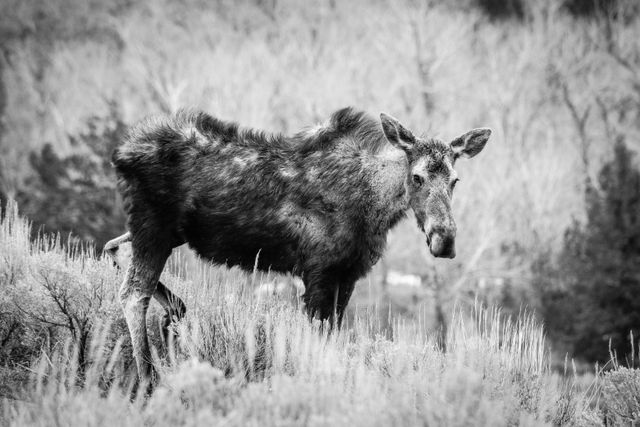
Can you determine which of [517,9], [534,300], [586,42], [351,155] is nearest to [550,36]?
[586,42]

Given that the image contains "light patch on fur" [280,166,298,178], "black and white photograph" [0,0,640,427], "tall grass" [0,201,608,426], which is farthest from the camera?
"light patch on fur" [280,166,298,178]

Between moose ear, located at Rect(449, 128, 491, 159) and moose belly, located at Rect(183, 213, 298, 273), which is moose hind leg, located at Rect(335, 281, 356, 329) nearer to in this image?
moose belly, located at Rect(183, 213, 298, 273)

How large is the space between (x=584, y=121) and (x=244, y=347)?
3822cm

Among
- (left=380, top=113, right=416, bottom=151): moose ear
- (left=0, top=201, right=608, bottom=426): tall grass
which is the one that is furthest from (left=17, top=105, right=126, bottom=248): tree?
(left=380, top=113, right=416, bottom=151): moose ear

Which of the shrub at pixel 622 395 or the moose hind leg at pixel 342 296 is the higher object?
the moose hind leg at pixel 342 296

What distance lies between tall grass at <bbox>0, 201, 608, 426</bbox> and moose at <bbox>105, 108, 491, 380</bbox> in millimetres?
426

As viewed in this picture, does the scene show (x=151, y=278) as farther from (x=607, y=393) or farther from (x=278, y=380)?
(x=607, y=393)

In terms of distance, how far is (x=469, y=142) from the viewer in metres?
6.46

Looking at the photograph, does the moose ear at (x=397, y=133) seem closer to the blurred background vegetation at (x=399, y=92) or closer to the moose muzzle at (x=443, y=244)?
the moose muzzle at (x=443, y=244)

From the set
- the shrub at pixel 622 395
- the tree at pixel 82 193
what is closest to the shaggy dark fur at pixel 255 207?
the shrub at pixel 622 395

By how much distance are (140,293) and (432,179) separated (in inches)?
112

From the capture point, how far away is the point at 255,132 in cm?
643

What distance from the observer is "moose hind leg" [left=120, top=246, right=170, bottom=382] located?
19.2 feet

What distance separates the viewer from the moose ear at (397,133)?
6.00 m
